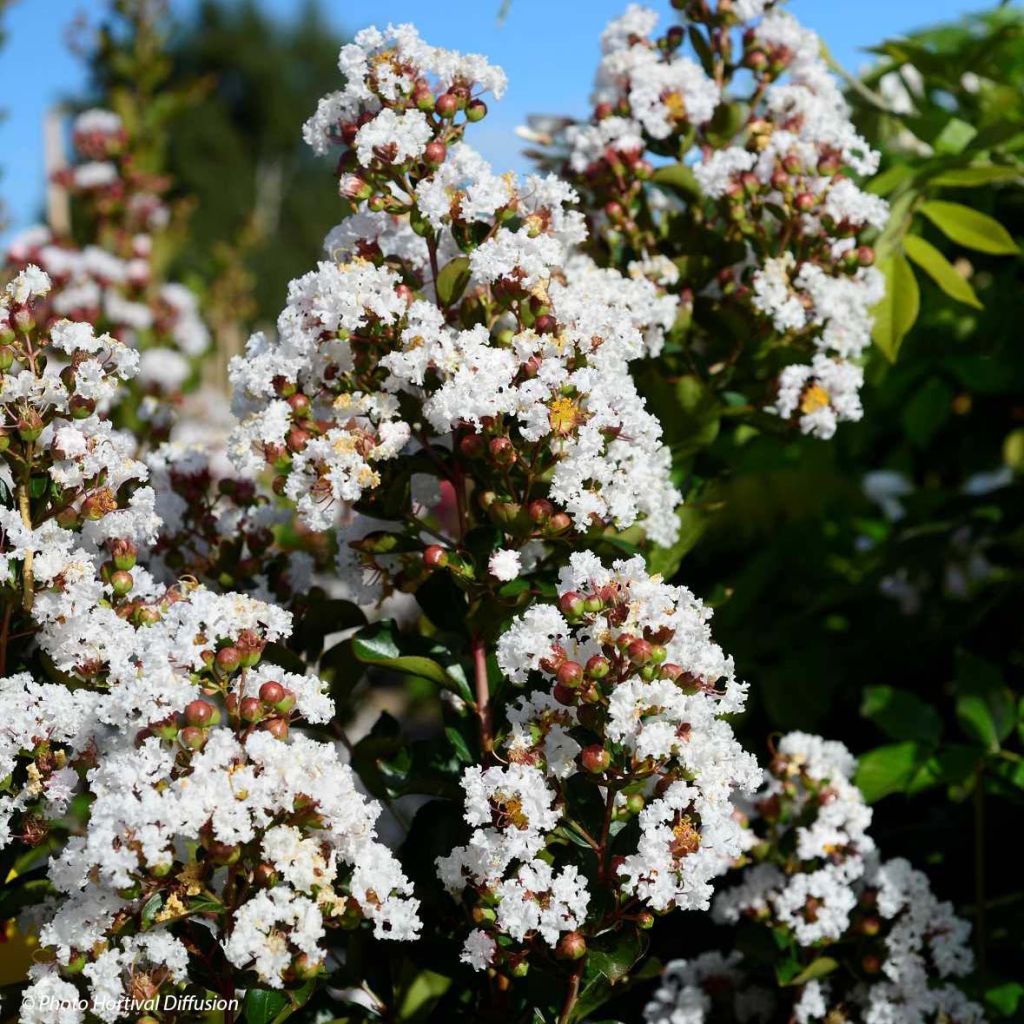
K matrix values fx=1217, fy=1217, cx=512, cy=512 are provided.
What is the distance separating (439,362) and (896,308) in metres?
0.70

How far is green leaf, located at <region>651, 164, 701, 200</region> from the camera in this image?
150 cm

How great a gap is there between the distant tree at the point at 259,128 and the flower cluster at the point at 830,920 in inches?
953

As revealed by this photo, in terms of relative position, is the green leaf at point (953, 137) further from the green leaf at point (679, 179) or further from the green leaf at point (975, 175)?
the green leaf at point (679, 179)

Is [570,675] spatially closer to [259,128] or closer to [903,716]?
[903,716]

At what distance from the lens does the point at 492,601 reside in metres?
1.23

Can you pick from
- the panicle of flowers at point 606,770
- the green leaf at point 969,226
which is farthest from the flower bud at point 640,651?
the green leaf at point 969,226

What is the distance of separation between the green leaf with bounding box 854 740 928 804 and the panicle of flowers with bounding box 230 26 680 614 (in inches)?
19.8

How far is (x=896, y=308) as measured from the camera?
1546 mm

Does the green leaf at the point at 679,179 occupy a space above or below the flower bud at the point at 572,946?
above

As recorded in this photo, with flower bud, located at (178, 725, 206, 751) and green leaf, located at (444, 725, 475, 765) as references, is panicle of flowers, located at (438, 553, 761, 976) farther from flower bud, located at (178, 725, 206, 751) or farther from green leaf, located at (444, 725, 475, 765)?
flower bud, located at (178, 725, 206, 751)

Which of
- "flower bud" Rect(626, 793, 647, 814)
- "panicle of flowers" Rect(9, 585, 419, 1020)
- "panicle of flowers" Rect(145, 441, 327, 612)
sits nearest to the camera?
"panicle of flowers" Rect(9, 585, 419, 1020)

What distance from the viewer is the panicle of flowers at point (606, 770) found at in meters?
1.02

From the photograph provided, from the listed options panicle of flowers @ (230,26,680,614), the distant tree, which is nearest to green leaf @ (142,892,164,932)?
panicle of flowers @ (230,26,680,614)

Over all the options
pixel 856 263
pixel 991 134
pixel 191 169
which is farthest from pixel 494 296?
pixel 191 169
